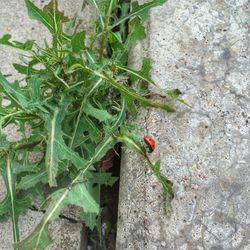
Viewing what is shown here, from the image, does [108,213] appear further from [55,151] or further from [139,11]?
[139,11]

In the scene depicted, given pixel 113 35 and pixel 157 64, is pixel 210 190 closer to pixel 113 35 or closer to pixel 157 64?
pixel 157 64

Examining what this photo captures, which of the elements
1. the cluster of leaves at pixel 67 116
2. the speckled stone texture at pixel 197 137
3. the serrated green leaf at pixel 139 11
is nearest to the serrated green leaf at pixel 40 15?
the cluster of leaves at pixel 67 116

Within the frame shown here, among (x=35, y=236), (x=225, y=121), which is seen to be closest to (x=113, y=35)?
(x=225, y=121)

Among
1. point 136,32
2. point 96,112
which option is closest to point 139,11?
point 136,32

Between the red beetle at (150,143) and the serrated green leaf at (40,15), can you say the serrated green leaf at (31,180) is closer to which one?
the red beetle at (150,143)

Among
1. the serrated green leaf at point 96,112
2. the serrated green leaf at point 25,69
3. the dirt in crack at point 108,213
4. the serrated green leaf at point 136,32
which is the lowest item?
the dirt in crack at point 108,213
